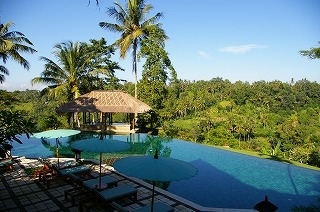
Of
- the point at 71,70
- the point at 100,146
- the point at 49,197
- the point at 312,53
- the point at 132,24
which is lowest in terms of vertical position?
the point at 49,197

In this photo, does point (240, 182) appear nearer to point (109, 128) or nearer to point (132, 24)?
point (109, 128)

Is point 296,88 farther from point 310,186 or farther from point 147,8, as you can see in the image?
point 310,186

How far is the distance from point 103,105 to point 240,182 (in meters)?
12.4

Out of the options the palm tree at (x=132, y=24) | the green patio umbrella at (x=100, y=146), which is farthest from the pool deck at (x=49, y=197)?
the palm tree at (x=132, y=24)

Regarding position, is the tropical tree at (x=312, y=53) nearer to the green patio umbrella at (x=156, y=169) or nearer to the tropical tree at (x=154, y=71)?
the green patio umbrella at (x=156, y=169)

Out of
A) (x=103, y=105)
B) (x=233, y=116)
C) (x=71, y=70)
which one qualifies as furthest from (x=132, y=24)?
(x=233, y=116)

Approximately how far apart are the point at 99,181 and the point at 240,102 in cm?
7244

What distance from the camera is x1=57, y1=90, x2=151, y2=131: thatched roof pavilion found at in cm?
1923

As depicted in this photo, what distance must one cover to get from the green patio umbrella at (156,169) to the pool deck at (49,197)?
2348mm

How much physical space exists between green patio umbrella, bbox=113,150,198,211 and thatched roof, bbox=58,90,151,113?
14.2 metres

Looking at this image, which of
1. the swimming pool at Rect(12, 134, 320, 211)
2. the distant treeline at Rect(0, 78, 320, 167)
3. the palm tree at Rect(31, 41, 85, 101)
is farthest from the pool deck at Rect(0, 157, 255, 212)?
the palm tree at Rect(31, 41, 85, 101)

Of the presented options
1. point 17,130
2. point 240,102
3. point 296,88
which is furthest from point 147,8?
point 296,88

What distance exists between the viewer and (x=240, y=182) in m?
10.3

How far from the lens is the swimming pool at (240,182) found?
8648 millimetres
